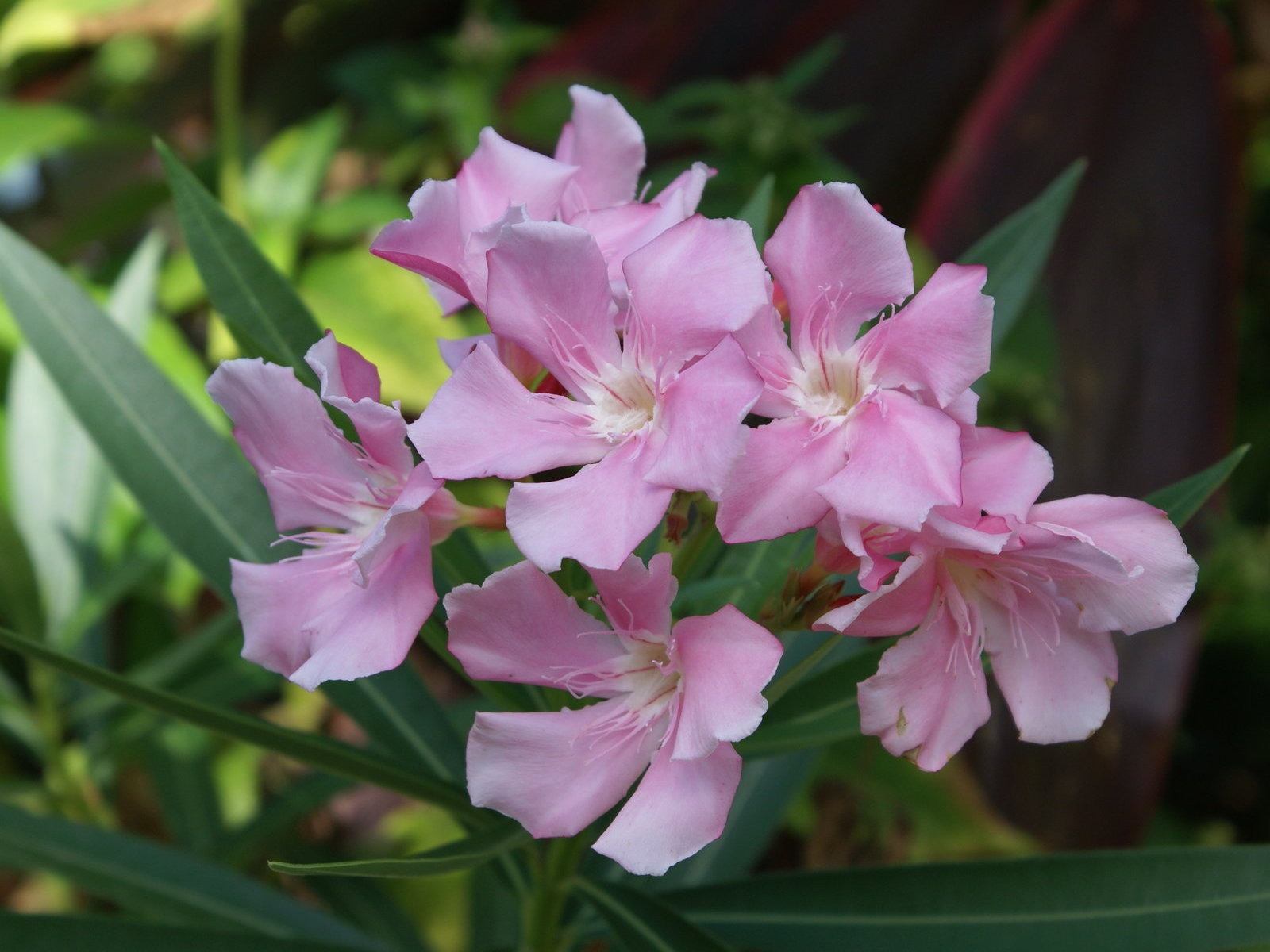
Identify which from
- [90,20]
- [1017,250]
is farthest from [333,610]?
[90,20]

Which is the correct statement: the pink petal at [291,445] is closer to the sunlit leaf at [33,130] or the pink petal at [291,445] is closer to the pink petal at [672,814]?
the pink petal at [672,814]

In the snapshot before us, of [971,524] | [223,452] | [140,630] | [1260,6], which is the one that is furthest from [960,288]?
[1260,6]

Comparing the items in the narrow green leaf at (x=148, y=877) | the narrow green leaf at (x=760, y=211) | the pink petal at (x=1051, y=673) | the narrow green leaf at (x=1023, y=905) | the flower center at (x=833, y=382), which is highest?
the flower center at (x=833, y=382)

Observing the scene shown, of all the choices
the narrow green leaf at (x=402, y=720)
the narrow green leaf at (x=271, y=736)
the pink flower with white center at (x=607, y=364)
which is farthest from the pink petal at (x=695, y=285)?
the narrow green leaf at (x=402, y=720)

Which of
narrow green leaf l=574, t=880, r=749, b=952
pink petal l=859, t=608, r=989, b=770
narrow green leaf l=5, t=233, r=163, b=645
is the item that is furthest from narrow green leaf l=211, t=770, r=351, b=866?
pink petal l=859, t=608, r=989, b=770

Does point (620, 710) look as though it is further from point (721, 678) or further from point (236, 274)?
point (236, 274)

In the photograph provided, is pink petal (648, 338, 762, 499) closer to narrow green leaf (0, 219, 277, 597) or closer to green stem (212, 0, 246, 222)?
narrow green leaf (0, 219, 277, 597)
